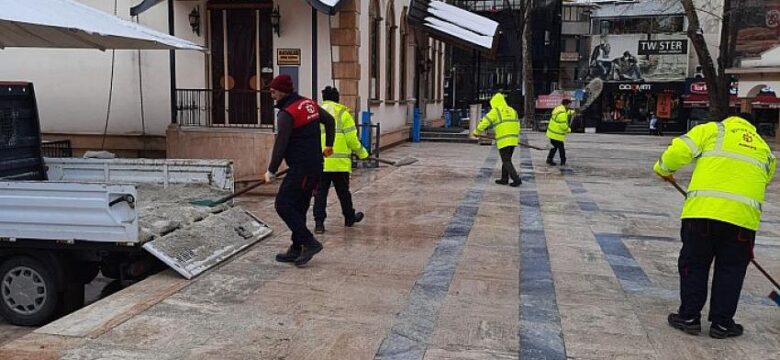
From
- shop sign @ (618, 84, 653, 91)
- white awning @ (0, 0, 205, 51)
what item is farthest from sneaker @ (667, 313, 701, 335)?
shop sign @ (618, 84, 653, 91)

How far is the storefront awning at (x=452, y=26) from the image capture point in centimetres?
2045

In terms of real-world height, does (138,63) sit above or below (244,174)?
above

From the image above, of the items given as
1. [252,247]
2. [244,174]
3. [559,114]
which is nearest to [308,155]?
[252,247]

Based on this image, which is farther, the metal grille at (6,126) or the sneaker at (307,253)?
the metal grille at (6,126)

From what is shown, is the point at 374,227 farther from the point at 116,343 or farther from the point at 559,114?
the point at 559,114

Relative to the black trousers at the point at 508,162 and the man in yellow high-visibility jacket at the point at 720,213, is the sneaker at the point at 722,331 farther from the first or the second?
the black trousers at the point at 508,162

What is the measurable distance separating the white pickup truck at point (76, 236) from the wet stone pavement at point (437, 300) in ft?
0.86

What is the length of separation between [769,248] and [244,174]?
8.62 metres

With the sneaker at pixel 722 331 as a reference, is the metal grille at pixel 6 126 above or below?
above

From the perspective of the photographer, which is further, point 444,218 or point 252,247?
point 444,218

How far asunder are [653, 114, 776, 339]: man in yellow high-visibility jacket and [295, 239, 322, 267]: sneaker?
120 inches

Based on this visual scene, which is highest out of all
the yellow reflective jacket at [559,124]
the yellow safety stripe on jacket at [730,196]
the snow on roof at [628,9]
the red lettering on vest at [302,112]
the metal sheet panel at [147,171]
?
the snow on roof at [628,9]

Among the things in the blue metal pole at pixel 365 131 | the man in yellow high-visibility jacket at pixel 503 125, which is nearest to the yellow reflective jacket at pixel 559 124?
the man in yellow high-visibility jacket at pixel 503 125

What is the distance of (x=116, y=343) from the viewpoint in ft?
14.1
